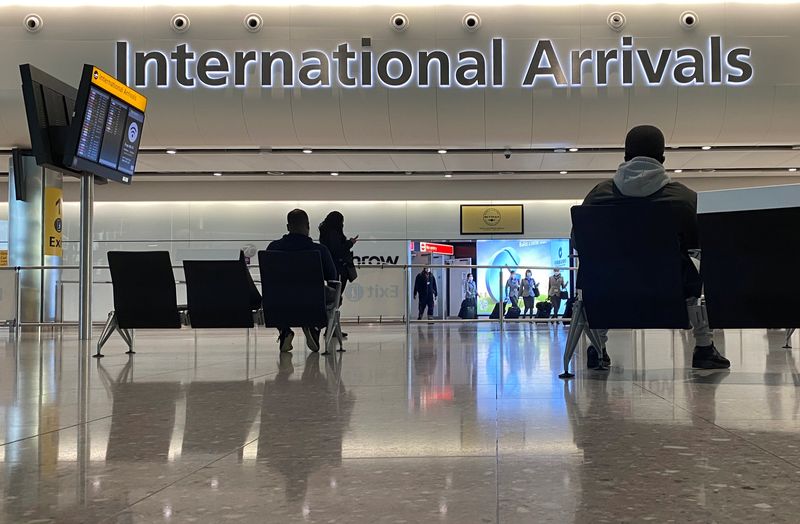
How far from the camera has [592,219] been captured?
3.78 meters

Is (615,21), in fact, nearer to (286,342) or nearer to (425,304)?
(425,304)

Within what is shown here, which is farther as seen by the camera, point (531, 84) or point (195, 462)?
point (531, 84)

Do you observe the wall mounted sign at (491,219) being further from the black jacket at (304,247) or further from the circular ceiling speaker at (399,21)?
the black jacket at (304,247)

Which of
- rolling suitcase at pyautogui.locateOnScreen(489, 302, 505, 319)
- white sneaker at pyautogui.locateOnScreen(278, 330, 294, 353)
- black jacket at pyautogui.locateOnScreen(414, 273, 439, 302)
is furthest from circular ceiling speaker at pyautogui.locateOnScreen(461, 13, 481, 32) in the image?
white sneaker at pyautogui.locateOnScreen(278, 330, 294, 353)

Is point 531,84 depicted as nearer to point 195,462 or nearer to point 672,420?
point 672,420

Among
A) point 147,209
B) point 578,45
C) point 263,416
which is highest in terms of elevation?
point 578,45

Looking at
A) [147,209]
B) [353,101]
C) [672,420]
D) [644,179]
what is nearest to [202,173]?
[147,209]

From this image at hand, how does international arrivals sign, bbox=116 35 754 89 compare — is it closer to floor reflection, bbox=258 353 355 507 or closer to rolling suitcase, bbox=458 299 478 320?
rolling suitcase, bbox=458 299 478 320

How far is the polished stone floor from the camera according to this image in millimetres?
1399

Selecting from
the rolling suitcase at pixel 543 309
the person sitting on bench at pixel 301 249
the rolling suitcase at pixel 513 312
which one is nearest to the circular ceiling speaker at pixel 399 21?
the rolling suitcase at pixel 513 312

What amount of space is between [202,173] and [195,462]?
14.9m

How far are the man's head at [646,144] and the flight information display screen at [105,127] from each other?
5770 millimetres

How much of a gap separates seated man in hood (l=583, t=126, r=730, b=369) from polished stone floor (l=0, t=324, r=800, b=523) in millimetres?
196

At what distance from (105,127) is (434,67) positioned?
5611 mm
